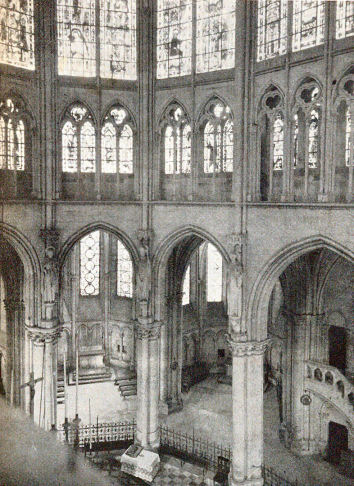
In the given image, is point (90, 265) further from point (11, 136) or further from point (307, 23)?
point (307, 23)

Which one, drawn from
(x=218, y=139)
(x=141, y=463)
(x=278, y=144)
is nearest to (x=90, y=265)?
(x=141, y=463)

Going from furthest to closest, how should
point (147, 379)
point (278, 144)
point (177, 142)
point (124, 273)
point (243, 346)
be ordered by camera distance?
point (124, 273) < point (147, 379) < point (177, 142) < point (243, 346) < point (278, 144)

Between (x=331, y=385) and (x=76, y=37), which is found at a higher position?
(x=76, y=37)

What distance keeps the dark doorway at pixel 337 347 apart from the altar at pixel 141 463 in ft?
30.1

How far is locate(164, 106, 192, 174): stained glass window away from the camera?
871 inches

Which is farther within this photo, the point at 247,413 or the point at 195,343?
the point at 195,343

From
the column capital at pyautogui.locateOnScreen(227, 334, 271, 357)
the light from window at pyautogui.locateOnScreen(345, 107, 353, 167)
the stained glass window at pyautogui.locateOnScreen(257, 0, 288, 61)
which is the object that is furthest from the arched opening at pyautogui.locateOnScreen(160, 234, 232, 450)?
the light from window at pyautogui.locateOnScreen(345, 107, 353, 167)

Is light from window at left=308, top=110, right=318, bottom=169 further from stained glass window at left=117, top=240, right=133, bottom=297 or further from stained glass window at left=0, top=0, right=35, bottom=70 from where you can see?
stained glass window at left=117, top=240, right=133, bottom=297

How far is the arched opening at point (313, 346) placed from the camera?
23562 millimetres

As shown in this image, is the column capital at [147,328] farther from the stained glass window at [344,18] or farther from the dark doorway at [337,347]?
the stained glass window at [344,18]

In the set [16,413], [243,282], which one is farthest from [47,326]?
[16,413]

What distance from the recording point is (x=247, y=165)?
19.9m

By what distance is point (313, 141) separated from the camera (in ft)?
61.4

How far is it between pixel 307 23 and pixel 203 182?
716cm
